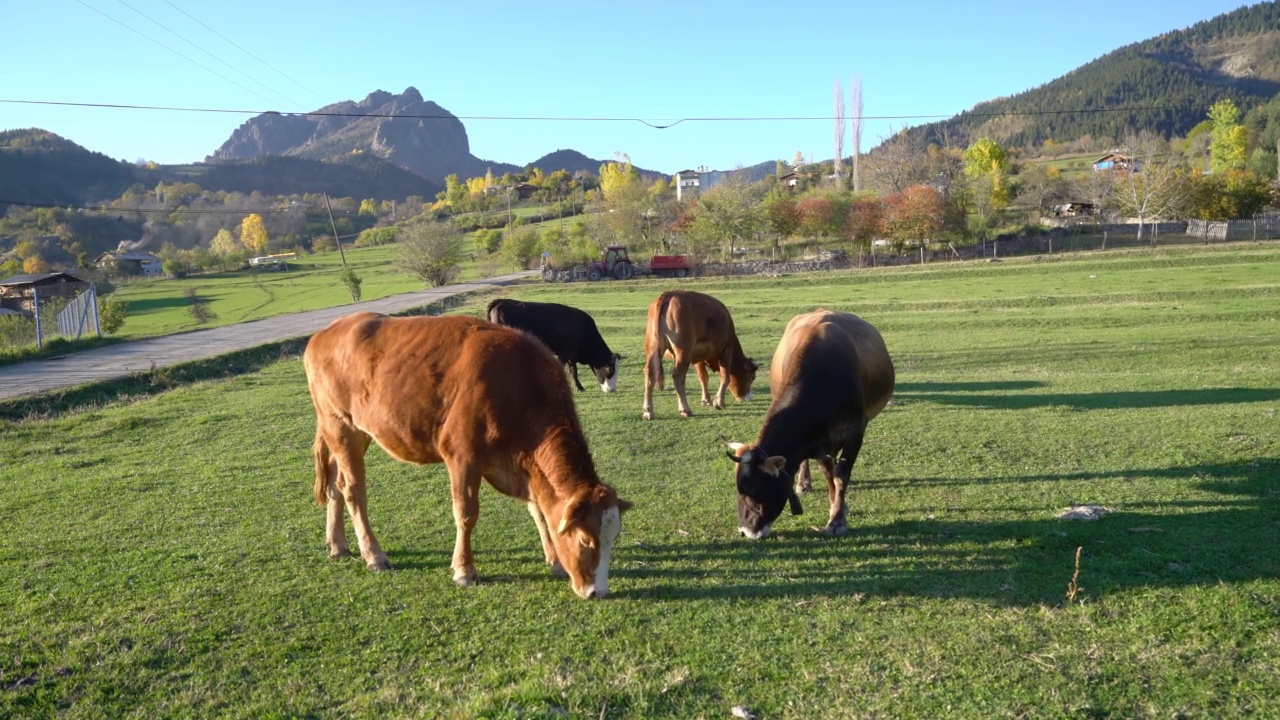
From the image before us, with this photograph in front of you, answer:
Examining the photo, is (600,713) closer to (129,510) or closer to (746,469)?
(746,469)

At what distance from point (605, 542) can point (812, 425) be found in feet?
7.67

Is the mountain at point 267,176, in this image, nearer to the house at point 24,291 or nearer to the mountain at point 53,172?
the mountain at point 53,172

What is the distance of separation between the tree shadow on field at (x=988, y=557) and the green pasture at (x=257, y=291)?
1420 inches

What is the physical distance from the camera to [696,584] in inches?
226

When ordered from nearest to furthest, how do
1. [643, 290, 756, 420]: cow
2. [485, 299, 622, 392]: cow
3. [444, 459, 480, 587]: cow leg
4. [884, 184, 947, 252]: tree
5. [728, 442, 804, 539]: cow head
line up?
[444, 459, 480, 587]: cow leg → [728, 442, 804, 539]: cow head → [643, 290, 756, 420]: cow → [485, 299, 622, 392]: cow → [884, 184, 947, 252]: tree

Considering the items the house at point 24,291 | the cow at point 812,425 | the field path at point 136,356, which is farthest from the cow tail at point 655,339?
the house at point 24,291

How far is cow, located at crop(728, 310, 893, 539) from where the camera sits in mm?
6305

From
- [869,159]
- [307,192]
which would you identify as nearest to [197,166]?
[307,192]

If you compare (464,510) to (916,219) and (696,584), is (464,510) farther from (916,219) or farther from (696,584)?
(916,219)

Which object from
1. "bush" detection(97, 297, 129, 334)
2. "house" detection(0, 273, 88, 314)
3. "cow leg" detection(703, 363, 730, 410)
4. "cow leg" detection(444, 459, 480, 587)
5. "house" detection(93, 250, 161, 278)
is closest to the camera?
"cow leg" detection(444, 459, 480, 587)

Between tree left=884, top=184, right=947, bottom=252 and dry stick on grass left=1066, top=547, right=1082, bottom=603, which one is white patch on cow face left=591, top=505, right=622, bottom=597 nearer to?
dry stick on grass left=1066, top=547, right=1082, bottom=603

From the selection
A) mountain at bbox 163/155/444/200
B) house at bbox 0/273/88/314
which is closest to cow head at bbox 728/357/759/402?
house at bbox 0/273/88/314

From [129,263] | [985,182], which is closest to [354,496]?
[985,182]

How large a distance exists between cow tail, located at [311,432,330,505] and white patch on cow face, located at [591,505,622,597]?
2969 millimetres
